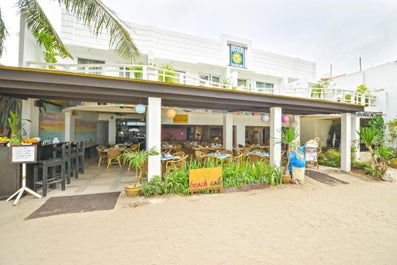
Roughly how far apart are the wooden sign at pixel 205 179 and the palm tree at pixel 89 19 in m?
4.13

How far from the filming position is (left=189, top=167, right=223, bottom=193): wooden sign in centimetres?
536

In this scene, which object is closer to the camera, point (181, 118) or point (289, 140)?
point (289, 140)

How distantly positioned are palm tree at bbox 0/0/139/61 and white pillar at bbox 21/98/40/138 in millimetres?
1998

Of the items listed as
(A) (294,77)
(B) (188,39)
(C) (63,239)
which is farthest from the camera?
(A) (294,77)

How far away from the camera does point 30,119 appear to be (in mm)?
6508

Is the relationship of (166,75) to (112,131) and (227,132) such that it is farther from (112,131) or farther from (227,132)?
(112,131)

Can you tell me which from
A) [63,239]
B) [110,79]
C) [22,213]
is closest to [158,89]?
[110,79]

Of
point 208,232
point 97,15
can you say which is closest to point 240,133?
point 208,232

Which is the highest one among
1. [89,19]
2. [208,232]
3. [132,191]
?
[89,19]

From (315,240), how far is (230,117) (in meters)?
8.32

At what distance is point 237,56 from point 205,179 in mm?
10543

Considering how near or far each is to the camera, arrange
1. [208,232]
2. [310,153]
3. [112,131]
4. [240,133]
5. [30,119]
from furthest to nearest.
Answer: [240,133]
[112,131]
[310,153]
[30,119]
[208,232]

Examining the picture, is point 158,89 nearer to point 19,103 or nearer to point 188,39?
point 19,103

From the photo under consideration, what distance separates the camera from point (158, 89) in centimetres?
539
